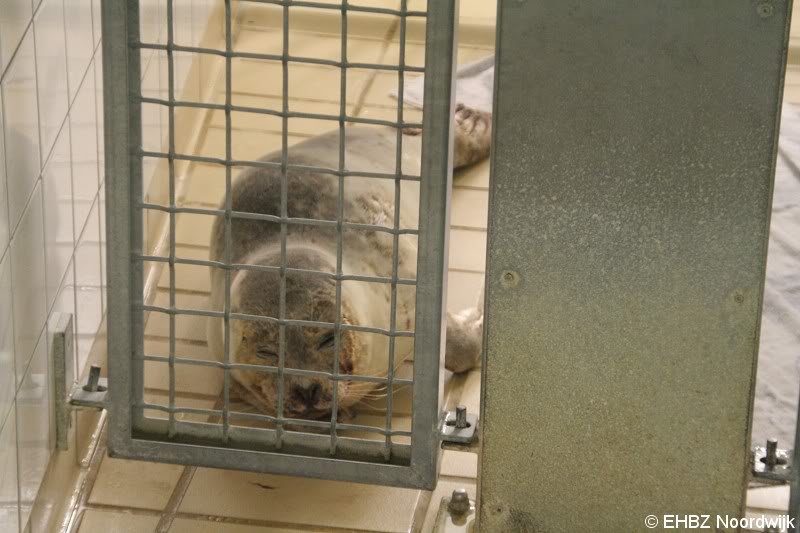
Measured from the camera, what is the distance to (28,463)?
2.45 m

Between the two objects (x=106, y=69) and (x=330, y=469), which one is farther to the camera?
(x=330, y=469)

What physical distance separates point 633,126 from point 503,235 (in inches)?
12.0

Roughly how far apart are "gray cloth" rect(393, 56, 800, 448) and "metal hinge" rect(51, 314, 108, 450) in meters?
1.27

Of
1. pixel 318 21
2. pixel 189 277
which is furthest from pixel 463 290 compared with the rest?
pixel 318 21

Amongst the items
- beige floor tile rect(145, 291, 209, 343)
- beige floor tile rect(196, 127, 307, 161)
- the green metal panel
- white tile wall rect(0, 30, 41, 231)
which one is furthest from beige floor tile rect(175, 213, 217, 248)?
the green metal panel

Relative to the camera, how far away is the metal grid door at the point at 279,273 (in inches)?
87.0

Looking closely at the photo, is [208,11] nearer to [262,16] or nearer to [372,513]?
[262,16]

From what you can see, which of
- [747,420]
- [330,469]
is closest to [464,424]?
[330,469]

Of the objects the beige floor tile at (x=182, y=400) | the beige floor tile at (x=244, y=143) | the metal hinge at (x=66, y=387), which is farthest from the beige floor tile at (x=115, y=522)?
the beige floor tile at (x=244, y=143)

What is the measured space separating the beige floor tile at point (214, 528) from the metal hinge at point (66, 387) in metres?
0.30

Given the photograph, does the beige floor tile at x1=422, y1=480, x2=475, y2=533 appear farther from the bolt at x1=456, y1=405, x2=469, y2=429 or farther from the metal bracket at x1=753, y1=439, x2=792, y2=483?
the metal bracket at x1=753, y1=439, x2=792, y2=483

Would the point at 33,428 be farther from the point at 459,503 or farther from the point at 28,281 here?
the point at 459,503

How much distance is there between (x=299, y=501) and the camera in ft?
9.18

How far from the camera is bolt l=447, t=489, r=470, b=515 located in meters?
2.62
